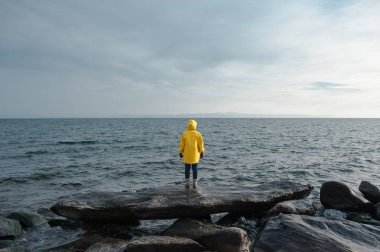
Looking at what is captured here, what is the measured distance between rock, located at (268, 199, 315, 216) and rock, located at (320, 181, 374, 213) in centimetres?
159

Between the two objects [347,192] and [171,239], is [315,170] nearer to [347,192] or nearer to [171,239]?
[347,192]

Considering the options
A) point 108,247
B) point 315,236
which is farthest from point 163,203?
point 315,236

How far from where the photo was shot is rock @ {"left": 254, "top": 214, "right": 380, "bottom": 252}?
7297 mm

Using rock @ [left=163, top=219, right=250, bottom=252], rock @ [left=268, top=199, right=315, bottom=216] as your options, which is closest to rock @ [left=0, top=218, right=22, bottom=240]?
rock @ [left=163, top=219, right=250, bottom=252]

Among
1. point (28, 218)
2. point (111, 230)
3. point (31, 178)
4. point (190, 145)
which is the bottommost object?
point (31, 178)

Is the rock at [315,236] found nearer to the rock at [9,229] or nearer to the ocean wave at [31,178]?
the rock at [9,229]

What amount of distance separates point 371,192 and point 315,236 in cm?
774

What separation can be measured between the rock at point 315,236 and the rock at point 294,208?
236 cm

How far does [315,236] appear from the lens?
25.0 feet

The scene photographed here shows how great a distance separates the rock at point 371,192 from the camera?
13.6m

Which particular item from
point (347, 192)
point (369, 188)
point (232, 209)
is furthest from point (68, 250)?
point (369, 188)

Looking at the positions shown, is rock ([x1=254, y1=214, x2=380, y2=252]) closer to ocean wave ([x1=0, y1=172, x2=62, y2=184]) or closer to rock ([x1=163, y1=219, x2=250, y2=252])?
rock ([x1=163, y1=219, x2=250, y2=252])

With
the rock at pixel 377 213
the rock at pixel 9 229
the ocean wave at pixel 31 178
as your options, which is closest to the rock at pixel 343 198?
the rock at pixel 377 213

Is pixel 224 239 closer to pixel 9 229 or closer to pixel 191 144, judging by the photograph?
pixel 191 144
